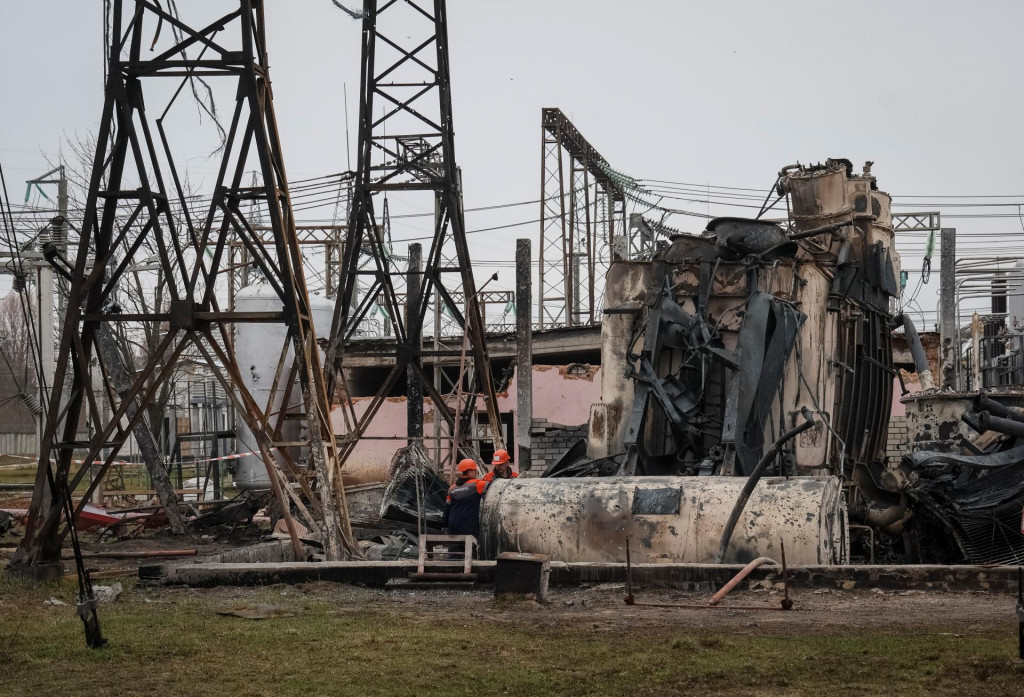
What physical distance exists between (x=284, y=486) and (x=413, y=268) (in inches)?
363

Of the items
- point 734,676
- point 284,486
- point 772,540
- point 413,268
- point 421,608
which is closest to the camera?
point 734,676

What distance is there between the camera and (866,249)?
15.3 metres

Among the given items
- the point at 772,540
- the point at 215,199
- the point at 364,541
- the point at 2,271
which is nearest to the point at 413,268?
the point at 364,541

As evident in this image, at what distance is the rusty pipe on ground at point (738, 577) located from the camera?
378 inches

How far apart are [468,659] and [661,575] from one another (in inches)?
138

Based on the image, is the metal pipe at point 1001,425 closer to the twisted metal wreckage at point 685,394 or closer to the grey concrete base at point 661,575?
the twisted metal wreckage at point 685,394

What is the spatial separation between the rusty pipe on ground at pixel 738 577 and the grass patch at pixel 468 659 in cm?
117

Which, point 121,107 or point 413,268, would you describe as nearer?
point 121,107

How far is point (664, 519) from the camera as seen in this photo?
11250 mm

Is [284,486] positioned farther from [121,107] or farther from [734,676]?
[734,676]

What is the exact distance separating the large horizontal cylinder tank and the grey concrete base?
1.44ft

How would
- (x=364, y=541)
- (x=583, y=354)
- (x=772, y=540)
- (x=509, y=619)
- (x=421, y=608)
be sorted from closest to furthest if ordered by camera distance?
(x=509, y=619) → (x=421, y=608) → (x=772, y=540) → (x=364, y=541) → (x=583, y=354)

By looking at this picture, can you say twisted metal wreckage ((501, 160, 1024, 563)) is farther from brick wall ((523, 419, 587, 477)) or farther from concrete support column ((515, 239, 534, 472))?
brick wall ((523, 419, 587, 477))

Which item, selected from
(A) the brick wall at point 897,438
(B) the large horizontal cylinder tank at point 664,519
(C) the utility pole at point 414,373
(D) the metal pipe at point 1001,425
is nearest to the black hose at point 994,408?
(D) the metal pipe at point 1001,425
